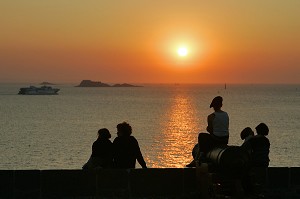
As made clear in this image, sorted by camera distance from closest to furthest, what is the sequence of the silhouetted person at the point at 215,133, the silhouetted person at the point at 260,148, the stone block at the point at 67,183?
the silhouetted person at the point at 215,133, the stone block at the point at 67,183, the silhouetted person at the point at 260,148

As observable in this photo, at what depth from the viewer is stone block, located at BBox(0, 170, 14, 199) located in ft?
37.3

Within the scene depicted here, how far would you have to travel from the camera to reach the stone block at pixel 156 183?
11.6 meters

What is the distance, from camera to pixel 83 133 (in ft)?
216

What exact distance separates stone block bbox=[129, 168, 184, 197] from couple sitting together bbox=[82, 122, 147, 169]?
0.30 meters

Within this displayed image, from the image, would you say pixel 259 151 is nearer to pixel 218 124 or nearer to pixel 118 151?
pixel 218 124

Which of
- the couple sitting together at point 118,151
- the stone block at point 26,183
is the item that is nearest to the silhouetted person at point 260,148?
the couple sitting together at point 118,151

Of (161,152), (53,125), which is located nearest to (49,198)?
(161,152)

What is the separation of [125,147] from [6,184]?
2.17m

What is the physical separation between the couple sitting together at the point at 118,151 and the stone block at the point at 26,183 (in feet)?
3.56

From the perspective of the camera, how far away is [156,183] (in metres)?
11.8

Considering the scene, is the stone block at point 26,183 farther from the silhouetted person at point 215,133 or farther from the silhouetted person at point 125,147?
the silhouetted person at point 215,133

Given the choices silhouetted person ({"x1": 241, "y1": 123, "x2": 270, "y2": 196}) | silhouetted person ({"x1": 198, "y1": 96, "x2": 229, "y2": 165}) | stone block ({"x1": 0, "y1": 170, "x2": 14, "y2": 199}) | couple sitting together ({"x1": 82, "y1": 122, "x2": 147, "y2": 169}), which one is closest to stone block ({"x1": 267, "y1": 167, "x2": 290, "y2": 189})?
silhouetted person ({"x1": 241, "y1": 123, "x2": 270, "y2": 196})

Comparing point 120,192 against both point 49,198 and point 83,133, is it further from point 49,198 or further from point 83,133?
point 83,133

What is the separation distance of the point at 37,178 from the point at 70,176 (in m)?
0.57
